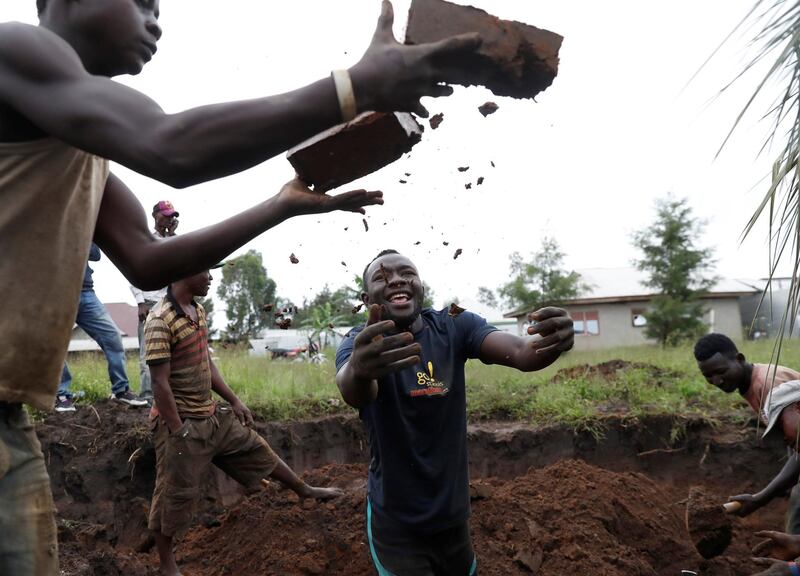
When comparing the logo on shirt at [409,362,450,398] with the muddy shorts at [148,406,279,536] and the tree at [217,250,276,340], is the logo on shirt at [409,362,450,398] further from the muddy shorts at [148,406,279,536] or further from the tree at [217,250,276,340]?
the tree at [217,250,276,340]

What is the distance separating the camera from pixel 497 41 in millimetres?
1494

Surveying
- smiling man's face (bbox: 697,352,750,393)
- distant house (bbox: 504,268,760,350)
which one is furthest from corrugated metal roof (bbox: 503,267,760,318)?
smiling man's face (bbox: 697,352,750,393)

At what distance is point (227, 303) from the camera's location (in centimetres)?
2667

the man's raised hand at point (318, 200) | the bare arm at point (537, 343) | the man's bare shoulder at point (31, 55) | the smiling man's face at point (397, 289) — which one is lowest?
the bare arm at point (537, 343)

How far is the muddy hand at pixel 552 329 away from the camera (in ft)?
7.98

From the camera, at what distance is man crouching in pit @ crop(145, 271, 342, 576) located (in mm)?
4238

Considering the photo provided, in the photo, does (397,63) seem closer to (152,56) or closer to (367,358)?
(152,56)

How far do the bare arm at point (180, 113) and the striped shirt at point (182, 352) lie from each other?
317cm

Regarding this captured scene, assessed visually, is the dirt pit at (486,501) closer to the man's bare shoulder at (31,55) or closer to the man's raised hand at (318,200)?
the man's raised hand at (318,200)

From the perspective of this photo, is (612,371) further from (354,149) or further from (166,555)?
(354,149)

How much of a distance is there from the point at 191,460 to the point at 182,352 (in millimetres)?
733

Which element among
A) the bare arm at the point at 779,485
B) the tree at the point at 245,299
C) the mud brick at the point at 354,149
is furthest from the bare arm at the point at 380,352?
the tree at the point at 245,299

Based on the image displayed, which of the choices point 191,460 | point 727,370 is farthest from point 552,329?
point 191,460

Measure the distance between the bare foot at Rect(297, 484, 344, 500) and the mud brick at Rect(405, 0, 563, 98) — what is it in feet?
13.3
